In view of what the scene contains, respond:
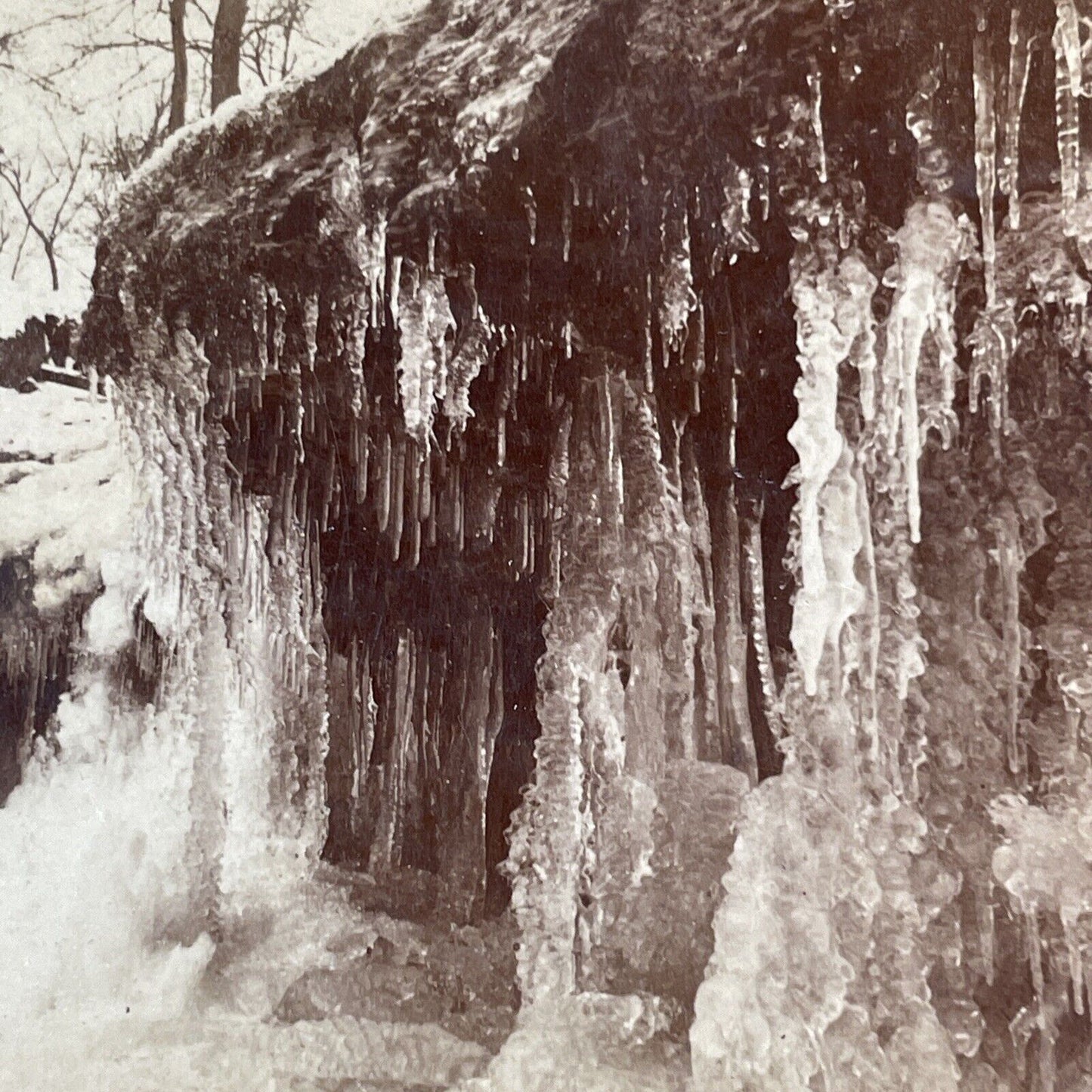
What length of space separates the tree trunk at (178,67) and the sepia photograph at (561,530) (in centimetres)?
1

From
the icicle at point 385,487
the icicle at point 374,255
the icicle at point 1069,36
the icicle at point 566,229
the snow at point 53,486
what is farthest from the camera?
the icicle at point 385,487

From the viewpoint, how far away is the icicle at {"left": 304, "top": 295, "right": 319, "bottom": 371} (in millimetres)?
1971

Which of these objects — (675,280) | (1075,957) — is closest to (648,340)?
(675,280)

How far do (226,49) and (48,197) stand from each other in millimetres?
579

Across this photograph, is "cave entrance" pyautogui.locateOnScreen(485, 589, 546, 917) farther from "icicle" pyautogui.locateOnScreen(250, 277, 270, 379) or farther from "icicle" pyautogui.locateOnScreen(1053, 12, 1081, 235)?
"icicle" pyautogui.locateOnScreen(1053, 12, 1081, 235)

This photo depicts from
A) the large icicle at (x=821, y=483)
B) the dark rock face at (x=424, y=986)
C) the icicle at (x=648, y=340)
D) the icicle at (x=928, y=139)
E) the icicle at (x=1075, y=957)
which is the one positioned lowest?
the dark rock face at (x=424, y=986)

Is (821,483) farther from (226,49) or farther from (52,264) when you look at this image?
(52,264)

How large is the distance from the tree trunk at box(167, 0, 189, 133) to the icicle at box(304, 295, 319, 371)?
1.79ft

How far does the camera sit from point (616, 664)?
2.12 meters

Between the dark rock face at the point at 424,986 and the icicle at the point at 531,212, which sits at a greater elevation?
the icicle at the point at 531,212

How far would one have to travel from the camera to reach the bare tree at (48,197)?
207cm

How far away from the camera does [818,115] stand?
1520 millimetres

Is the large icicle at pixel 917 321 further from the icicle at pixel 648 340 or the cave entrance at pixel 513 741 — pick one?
the cave entrance at pixel 513 741

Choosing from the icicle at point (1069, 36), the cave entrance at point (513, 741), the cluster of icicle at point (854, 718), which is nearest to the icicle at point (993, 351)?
the cluster of icicle at point (854, 718)
